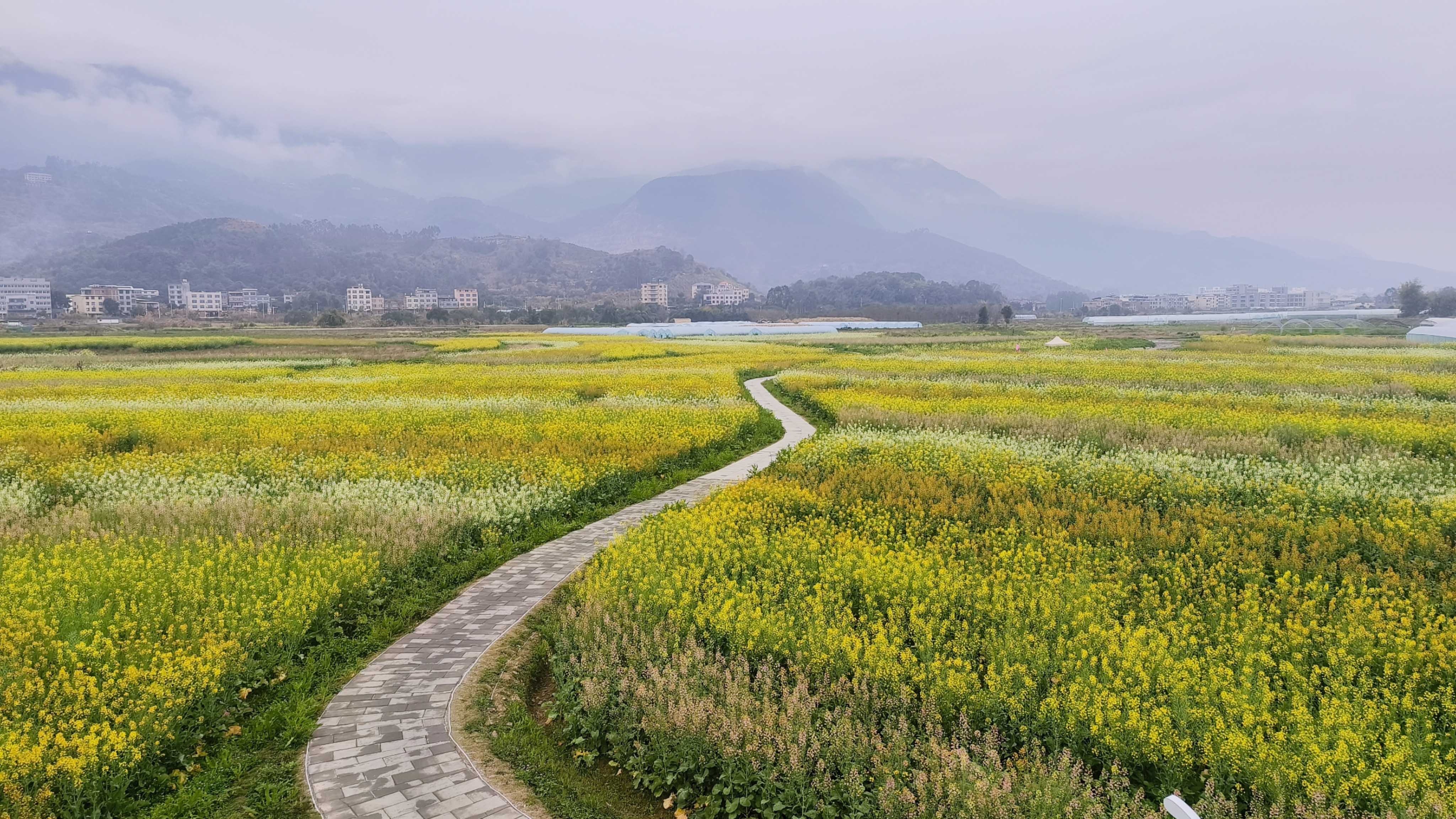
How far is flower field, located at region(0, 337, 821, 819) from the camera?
7051 mm

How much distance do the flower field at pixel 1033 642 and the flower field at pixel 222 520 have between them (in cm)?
309

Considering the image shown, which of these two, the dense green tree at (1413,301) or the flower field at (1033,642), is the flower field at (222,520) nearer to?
the flower field at (1033,642)

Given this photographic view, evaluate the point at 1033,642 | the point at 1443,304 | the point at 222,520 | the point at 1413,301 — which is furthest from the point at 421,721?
the point at 1443,304

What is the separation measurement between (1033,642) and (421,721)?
19.3 ft

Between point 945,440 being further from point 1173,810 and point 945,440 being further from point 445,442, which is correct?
point 1173,810

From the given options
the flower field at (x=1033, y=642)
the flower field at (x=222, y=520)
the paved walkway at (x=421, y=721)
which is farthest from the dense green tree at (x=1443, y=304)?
the paved walkway at (x=421, y=721)

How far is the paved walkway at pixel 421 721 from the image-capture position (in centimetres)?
643

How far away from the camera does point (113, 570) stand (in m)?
10.1

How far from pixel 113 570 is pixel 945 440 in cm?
1651

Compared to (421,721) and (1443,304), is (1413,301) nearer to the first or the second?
(1443,304)

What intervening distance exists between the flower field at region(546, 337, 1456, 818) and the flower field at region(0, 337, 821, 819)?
10.1ft

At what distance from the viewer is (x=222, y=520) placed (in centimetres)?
1291

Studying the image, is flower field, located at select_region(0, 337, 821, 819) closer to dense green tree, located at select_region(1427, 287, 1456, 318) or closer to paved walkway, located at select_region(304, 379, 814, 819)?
paved walkway, located at select_region(304, 379, 814, 819)

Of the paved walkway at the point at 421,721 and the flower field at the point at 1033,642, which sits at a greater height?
the flower field at the point at 1033,642
